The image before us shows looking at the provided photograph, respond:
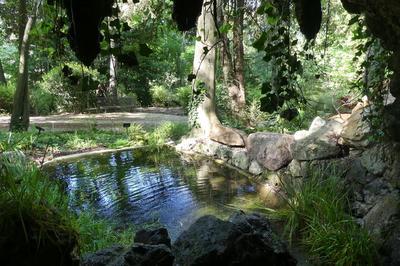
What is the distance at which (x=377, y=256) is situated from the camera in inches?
145

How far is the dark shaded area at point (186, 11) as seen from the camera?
1.25 m

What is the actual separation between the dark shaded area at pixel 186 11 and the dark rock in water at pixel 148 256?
1.96 meters

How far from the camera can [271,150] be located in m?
7.44

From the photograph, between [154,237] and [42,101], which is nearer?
[154,237]

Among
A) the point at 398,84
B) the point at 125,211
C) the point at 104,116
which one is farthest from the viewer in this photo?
the point at 104,116

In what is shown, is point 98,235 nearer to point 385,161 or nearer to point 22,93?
point 385,161

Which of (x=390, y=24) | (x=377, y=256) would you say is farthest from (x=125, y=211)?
(x=390, y=24)

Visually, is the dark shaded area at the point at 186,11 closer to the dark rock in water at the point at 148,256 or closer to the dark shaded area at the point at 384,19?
the dark shaded area at the point at 384,19

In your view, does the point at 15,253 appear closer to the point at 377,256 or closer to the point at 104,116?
the point at 377,256

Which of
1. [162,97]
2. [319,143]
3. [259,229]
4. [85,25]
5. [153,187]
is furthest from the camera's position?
[162,97]

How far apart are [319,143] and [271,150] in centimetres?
121

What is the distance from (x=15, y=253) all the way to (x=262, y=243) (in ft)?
6.11

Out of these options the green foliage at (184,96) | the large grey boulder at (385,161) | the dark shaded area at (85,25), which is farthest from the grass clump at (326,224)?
the green foliage at (184,96)

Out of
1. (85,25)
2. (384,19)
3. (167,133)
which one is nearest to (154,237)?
(384,19)
